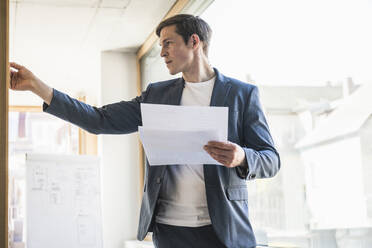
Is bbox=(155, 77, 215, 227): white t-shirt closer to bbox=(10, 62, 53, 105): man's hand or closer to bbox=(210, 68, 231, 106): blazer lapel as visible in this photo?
bbox=(210, 68, 231, 106): blazer lapel

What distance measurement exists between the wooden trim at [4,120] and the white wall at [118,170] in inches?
140

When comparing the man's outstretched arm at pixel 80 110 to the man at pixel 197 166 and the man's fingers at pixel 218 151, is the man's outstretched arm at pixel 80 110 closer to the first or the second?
the man at pixel 197 166

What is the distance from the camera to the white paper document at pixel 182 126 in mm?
1324

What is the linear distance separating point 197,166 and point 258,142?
0.20m

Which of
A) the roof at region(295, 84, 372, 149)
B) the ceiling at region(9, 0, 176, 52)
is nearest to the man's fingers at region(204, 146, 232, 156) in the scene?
the roof at region(295, 84, 372, 149)

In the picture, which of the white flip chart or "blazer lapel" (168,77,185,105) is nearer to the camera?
"blazer lapel" (168,77,185,105)

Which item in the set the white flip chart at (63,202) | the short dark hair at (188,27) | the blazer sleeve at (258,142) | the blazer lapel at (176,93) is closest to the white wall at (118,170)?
the white flip chart at (63,202)

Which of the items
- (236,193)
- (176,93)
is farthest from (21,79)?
(236,193)

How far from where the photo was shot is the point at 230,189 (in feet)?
4.74

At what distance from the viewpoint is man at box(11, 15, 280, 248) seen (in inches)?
55.2

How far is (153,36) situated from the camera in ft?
14.5

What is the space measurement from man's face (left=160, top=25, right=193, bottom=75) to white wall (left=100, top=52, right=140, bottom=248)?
3.26 meters

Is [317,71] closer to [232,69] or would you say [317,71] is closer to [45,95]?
[232,69]

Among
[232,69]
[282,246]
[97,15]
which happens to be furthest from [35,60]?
[282,246]
